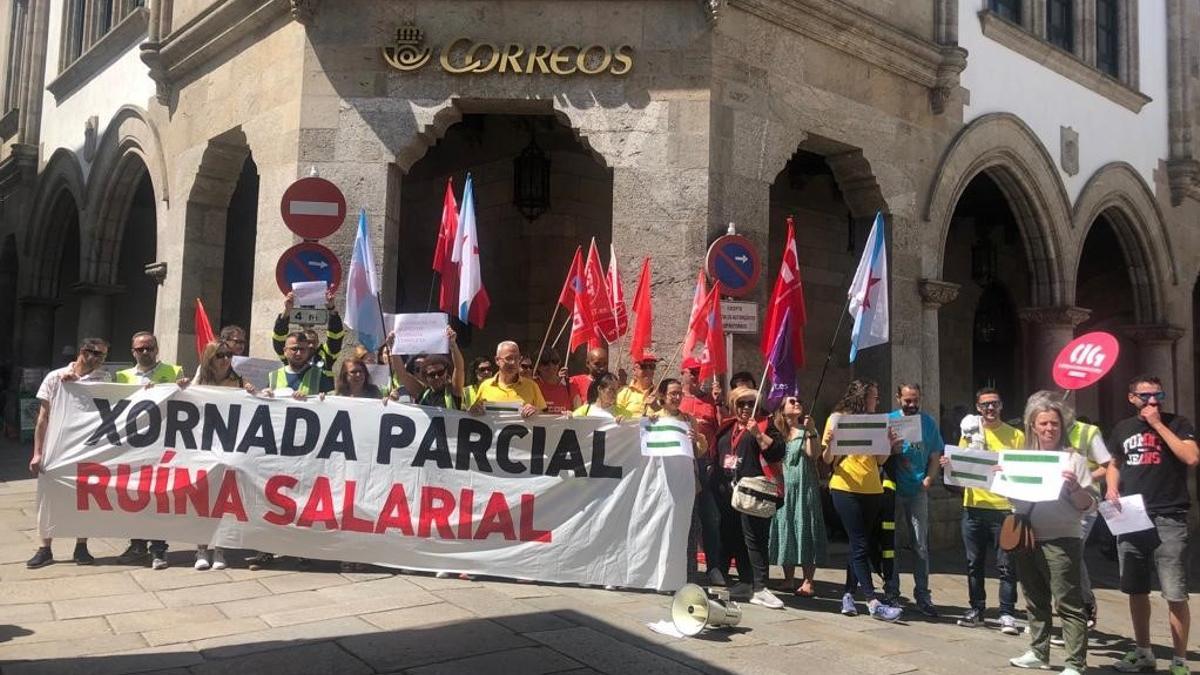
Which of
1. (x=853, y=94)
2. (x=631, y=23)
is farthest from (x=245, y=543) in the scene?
(x=853, y=94)

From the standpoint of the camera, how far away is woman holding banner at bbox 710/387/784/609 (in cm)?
650

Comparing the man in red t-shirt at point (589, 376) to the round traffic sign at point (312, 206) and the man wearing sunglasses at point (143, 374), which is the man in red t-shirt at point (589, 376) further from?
the man wearing sunglasses at point (143, 374)

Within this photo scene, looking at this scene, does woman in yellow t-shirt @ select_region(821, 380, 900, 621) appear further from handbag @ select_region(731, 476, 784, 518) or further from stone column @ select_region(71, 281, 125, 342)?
stone column @ select_region(71, 281, 125, 342)

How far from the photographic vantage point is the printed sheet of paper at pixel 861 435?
6398 millimetres

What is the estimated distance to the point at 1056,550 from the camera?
5.21 meters

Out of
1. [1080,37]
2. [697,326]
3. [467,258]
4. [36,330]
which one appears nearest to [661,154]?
[697,326]

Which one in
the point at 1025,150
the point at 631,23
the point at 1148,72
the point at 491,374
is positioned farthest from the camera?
the point at 1148,72

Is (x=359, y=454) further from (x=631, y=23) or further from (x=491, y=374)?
(x=631, y=23)

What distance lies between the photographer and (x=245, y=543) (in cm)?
652

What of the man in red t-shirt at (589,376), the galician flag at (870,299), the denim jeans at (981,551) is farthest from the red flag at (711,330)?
the denim jeans at (981,551)

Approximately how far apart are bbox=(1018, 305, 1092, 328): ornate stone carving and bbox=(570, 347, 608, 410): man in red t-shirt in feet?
26.0

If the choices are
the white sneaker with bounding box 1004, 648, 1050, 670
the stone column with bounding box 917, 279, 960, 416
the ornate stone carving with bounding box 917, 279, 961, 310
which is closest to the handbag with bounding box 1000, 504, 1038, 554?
the white sneaker with bounding box 1004, 648, 1050, 670

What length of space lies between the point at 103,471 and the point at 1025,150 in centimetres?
1133

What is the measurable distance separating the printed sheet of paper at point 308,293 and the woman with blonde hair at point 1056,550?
201 inches
